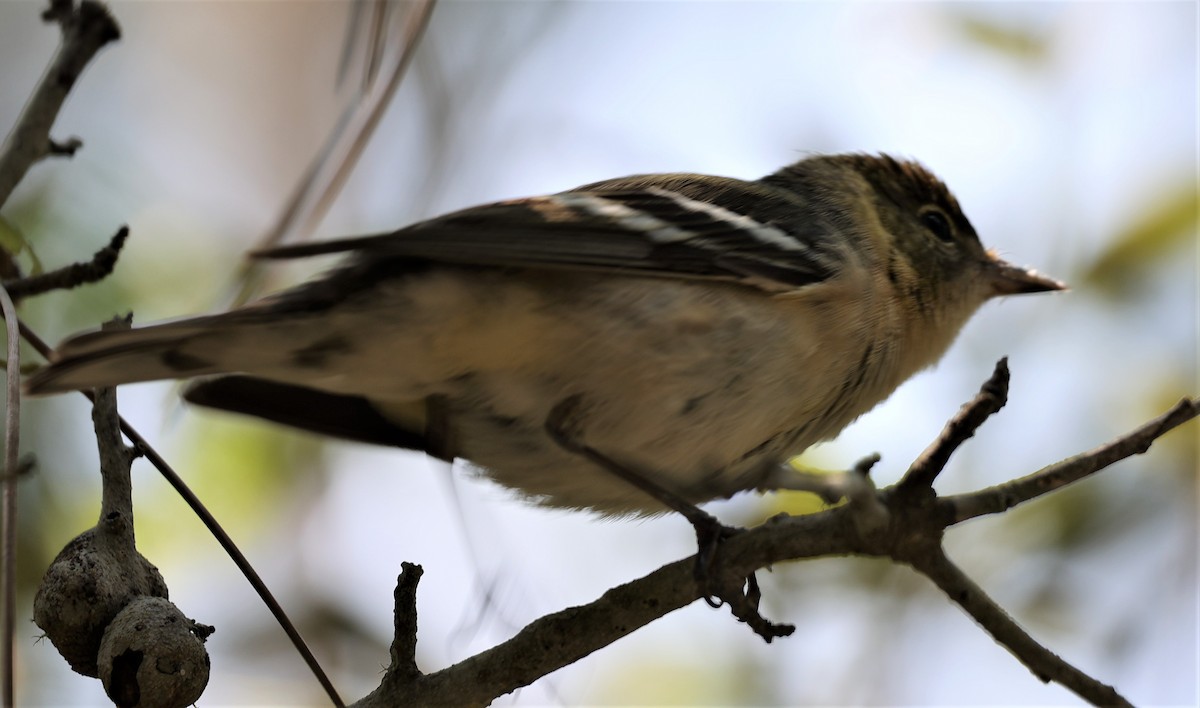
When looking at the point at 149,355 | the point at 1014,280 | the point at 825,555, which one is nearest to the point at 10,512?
the point at 149,355

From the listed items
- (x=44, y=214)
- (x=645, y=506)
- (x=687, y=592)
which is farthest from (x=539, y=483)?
(x=44, y=214)

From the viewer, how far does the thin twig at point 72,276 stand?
2.68 m

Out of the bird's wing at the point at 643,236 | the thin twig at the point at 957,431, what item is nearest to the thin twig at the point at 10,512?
the bird's wing at the point at 643,236

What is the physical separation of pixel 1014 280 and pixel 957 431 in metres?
2.67

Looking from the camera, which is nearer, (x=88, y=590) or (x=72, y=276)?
(x=88, y=590)

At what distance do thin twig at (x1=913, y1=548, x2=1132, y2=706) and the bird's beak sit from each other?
2.60 metres

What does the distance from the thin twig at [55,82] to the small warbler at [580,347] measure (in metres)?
0.58

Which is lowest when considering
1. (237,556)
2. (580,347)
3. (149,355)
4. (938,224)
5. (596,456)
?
(237,556)

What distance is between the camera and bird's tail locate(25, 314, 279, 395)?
258 cm

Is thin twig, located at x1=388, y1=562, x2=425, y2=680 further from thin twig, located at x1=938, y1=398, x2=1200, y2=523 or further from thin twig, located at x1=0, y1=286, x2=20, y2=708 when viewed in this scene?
thin twig, located at x1=938, y1=398, x2=1200, y2=523

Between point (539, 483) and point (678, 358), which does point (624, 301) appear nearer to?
point (678, 358)

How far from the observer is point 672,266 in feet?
11.2

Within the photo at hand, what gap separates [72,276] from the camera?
2723 mm

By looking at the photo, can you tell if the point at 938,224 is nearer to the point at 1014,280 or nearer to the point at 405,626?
the point at 1014,280
